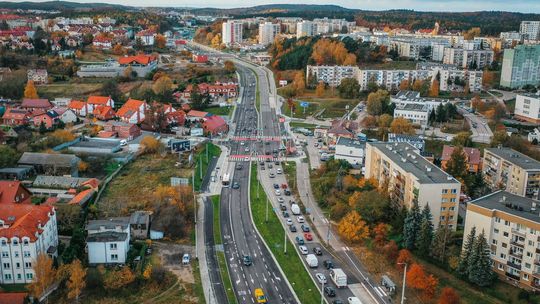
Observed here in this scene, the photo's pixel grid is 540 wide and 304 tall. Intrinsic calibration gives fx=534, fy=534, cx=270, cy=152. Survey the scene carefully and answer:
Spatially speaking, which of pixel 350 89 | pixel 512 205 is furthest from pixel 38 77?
pixel 512 205

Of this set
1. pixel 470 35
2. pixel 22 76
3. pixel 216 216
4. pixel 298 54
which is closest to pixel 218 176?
pixel 216 216

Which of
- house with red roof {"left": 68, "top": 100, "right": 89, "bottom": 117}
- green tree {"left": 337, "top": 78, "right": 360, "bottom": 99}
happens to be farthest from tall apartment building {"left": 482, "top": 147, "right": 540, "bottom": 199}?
house with red roof {"left": 68, "top": 100, "right": 89, "bottom": 117}

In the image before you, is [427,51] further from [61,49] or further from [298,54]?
[61,49]

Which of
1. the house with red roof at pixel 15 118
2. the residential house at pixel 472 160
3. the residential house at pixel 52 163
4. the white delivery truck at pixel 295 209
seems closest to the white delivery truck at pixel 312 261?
the white delivery truck at pixel 295 209

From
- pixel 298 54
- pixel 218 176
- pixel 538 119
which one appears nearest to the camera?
pixel 218 176

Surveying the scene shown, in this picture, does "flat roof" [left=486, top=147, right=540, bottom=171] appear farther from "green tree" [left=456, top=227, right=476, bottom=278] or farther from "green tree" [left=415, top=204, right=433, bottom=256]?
"green tree" [left=456, top=227, right=476, bottom=278]

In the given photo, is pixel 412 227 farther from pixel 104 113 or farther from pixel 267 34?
pixel 267 34
